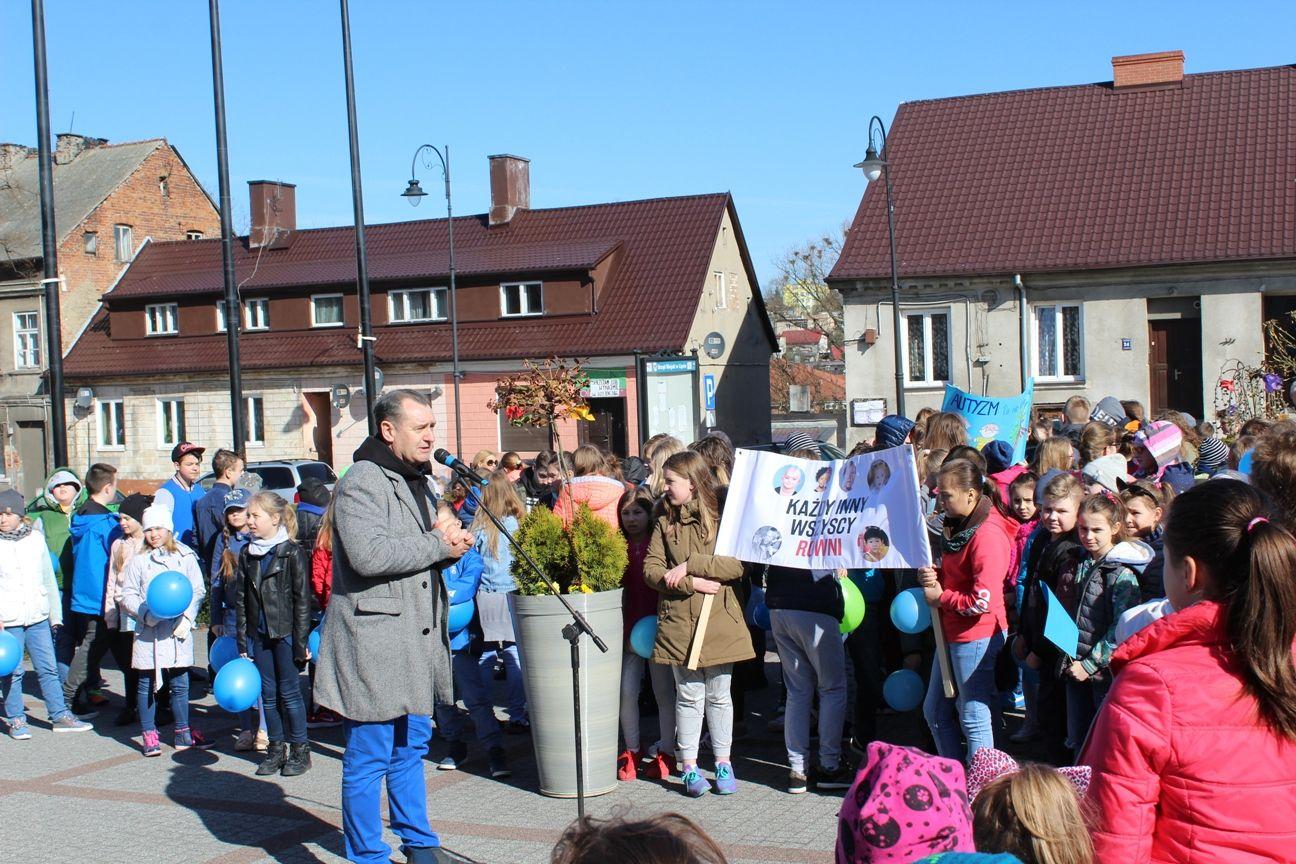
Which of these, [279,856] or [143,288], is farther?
[143,288]

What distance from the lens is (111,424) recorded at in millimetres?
45719

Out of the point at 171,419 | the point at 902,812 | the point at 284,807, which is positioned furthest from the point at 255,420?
the point at 902,812

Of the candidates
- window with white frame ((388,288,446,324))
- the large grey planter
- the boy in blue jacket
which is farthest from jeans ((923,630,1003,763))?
window with white frame ((388,288,446,324))

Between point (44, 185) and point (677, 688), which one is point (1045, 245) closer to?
point (44, 185)

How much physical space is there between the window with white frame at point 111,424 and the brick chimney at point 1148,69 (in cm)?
3324

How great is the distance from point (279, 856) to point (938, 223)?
30278 millimetres

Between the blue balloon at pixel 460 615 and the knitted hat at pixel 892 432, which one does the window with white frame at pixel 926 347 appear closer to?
the knitted hat at pixel 892 432

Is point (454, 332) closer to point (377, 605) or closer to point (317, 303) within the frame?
point (317, 303)

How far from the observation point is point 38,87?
13.5 metres

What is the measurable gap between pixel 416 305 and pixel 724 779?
35.9 m

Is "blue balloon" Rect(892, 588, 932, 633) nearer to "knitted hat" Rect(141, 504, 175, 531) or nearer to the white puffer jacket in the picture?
"knitted hat" Rect(141, 504, 175, 531)

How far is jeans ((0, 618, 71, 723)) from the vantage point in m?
9.85

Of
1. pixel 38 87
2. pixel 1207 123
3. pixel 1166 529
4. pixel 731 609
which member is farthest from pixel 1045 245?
pixel 1166 529

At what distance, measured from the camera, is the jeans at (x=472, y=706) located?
8328 millimetres
